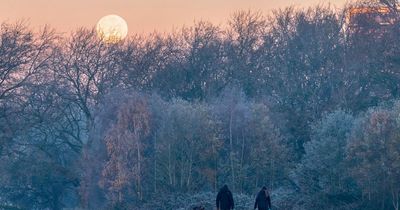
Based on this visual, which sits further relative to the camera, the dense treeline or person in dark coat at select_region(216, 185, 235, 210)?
the dense treeline

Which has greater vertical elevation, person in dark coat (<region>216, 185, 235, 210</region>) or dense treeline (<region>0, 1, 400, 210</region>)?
dense treeline (<region>0, 1, 400, 210</region>)

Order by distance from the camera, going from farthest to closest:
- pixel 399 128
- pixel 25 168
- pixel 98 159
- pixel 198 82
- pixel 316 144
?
pixel 198 82, pixel 25 168, pixel 98 159, pixel 316 144, pixel 399 128

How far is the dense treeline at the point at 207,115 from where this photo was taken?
48500 mm

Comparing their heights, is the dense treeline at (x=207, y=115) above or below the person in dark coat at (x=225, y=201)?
above

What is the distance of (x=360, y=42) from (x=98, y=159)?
18720 millimetres

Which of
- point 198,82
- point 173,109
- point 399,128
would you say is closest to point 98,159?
point 173,109

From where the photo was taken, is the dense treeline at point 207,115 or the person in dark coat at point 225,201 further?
the dense treeline at point 207,115

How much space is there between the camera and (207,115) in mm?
53281

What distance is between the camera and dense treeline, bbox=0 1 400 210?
48500 millimetres

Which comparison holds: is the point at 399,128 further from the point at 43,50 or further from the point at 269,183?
the point at 43,50

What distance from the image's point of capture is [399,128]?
42.7 metres

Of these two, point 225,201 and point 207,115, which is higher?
point 207,115

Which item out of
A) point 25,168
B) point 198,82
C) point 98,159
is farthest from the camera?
point 198,82

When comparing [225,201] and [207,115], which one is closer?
[225,201]
